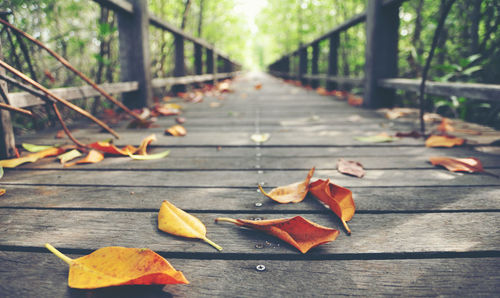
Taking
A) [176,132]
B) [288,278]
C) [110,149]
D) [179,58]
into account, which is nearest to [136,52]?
[176,132]

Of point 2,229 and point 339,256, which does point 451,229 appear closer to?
point 339,256

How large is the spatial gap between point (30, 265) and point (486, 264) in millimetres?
902

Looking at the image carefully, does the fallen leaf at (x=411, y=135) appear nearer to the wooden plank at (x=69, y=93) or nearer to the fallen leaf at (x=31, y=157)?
the fallen leaf at (x=31, y=157)

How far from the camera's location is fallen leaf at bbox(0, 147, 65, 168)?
1222 mm

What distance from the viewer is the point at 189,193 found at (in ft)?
3.32

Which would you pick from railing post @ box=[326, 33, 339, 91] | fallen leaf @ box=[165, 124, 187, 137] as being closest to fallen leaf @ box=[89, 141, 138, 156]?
fallen leaf @ box=[165, 124, 187, 137]

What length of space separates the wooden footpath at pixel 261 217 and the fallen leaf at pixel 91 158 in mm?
40

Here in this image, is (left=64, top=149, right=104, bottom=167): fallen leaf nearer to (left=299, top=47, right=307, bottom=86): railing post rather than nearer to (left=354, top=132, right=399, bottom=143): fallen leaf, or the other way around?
(left=354, top=132, right=399, bottom=143): fallen leaf

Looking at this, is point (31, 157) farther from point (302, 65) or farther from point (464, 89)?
point (302, 65)

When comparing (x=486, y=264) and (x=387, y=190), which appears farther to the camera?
(x=387, y=190)

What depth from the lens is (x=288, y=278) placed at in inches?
23.8

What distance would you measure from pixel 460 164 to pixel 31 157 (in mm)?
1692

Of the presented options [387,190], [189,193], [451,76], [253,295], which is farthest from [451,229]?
[451,76]

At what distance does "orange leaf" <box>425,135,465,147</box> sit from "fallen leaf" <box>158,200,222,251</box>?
4.28ft
